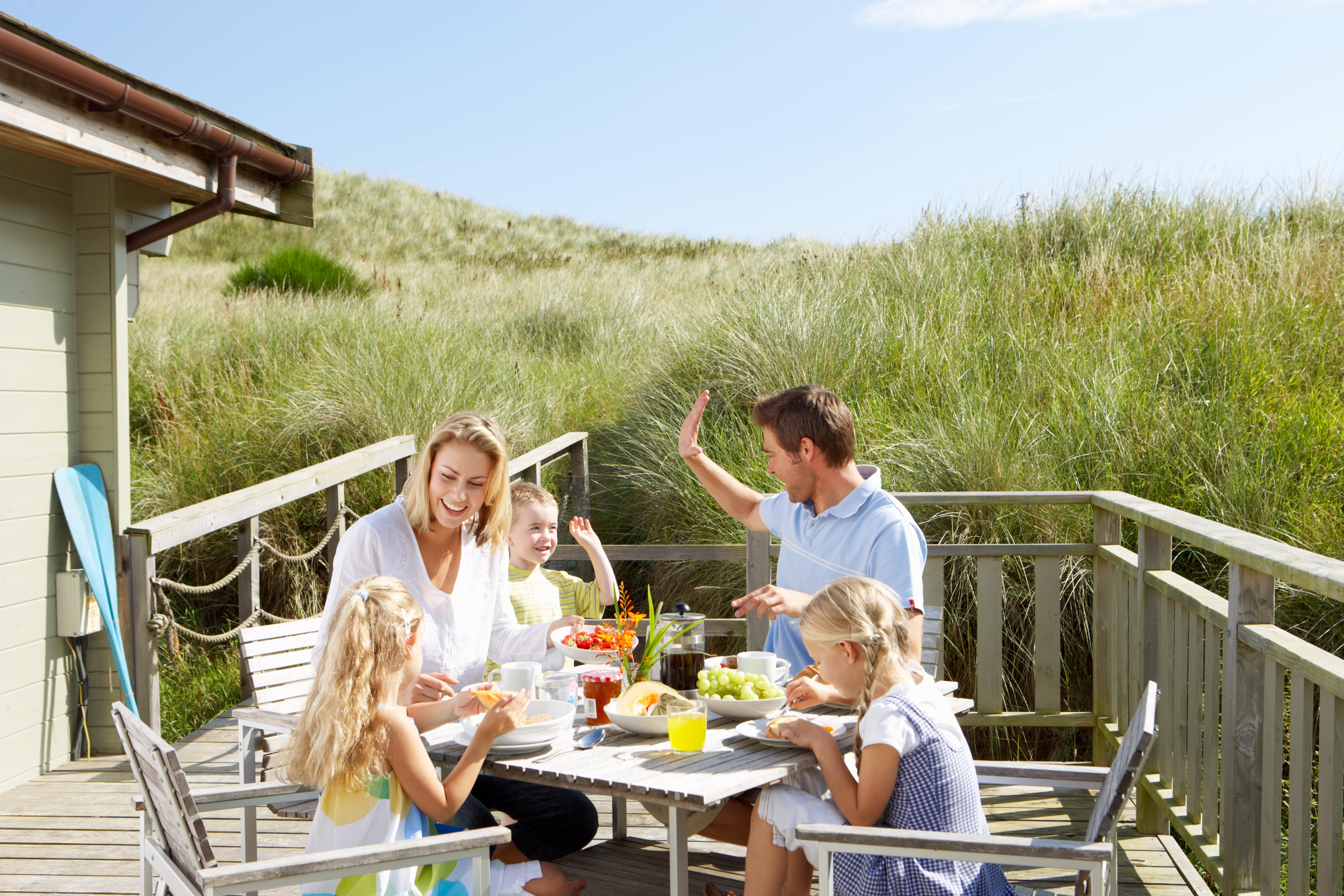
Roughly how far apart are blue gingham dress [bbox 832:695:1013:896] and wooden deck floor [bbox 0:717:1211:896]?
2.46 ft

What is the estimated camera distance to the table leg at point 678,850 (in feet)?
7.02

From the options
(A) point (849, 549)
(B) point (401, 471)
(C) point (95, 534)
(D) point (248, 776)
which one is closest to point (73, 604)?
(C) point (95, 534)

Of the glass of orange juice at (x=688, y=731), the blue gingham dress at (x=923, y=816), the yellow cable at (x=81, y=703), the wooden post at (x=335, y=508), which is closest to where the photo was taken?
the blue gingham dress at (x=923, y=816)

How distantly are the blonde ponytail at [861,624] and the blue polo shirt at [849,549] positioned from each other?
66 cm

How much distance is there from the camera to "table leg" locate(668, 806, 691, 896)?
7.02 ft

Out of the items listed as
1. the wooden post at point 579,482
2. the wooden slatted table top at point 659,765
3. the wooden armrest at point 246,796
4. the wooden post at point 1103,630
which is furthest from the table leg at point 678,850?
the wooden post at point 579,482

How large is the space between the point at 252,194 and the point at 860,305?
4.59 m

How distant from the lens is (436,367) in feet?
28.0

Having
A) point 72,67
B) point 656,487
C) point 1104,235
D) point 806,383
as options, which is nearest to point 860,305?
point 806,383

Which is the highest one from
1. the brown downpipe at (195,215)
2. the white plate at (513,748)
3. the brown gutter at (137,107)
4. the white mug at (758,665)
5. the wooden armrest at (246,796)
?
the brown gutter at (137,107)

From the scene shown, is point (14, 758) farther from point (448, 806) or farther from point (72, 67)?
point (448, 806)

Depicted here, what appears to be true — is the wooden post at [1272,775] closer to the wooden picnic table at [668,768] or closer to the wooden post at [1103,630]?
the wooden picnic table at [668,768]

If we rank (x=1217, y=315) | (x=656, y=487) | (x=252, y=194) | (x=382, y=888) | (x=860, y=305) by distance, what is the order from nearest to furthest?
(x=382, y=888) → (x=252, y=194) → (x=1217, y=315) → (x=656, y=487) → (x=860, y=305)

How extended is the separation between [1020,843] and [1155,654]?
1.91 m
